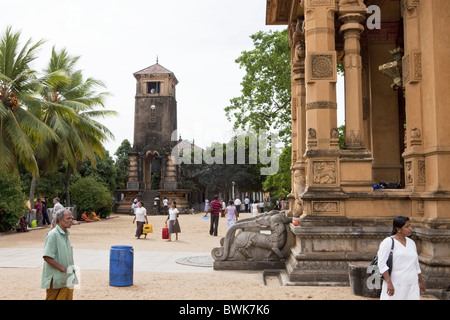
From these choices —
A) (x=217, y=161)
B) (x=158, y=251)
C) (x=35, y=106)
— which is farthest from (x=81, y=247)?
(x=217, y=161)

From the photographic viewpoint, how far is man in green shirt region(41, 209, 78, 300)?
504cm

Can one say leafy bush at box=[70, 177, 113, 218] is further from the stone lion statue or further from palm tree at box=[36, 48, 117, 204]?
the stone lion statue

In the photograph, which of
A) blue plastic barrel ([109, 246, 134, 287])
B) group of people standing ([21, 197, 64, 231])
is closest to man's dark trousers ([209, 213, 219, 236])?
group of people standing ([21, 197, 64, 231])

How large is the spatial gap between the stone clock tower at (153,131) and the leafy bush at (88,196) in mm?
15096

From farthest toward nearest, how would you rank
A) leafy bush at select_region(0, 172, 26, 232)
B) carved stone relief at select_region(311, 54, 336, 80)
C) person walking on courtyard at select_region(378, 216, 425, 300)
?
1. leafy bush at select_region(0, 172, 26, 232)
2. carved stone relief at select_region(311, 54, 336, 80)
3. person walking on courtyard at select_region(378, 216, 425, 300)

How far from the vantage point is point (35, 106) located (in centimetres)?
2312

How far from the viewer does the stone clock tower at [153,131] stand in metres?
51.6

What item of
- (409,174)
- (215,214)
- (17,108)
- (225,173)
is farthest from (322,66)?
(225,173)

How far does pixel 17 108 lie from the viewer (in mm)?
22125

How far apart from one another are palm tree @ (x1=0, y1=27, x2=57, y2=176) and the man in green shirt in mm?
16795

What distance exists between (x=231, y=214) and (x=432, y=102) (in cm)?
1323

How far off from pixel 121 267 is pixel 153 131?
154 ft

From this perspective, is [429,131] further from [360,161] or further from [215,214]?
[215,214]

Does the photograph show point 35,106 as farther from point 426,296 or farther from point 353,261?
point 426,296
